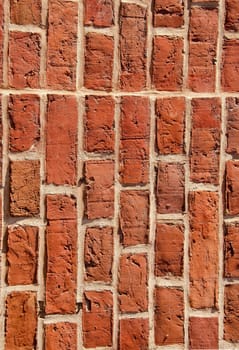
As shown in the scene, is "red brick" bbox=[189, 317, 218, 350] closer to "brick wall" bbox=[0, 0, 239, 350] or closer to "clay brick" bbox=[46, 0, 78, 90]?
"brick wall" bbox=[0, 0, 239, 350]

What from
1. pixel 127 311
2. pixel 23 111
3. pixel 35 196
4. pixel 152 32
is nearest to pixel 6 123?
pixel 23 111

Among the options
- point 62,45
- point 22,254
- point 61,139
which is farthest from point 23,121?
point 22,254

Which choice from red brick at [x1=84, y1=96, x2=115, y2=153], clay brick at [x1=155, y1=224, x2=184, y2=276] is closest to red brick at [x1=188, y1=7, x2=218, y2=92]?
red brick at [x1=84, y1=96, x2=115, y2=153]

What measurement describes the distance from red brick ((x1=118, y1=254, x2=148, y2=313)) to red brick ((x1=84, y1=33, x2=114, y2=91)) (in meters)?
0.46

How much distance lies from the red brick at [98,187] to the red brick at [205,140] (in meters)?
0.23

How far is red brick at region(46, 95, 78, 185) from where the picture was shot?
1.59m

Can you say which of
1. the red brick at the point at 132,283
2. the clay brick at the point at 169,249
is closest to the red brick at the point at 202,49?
the clay brick at the point at 169,249

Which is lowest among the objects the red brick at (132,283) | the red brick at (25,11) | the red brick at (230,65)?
the red brick at (132,283)

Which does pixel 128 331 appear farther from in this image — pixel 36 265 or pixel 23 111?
pixel 23 111

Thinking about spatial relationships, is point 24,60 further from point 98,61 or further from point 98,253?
point 98,253

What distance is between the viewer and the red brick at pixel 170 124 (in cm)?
165

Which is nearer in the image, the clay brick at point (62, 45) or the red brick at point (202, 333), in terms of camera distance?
the clay brick at point (62, 45)

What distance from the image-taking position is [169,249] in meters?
1.67

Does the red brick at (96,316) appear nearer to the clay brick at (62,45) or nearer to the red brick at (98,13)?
the clay brick at (62,45)
